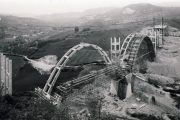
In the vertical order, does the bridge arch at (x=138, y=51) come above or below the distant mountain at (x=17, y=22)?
below

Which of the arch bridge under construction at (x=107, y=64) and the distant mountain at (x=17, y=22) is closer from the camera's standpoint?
the arch bridge under construction at (x=107, y=64)

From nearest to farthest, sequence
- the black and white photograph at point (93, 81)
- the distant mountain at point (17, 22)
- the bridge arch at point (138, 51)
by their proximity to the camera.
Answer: the black and white photograph at point (93, 81) → the bridge arch at point (138, 51) → the distant mountain at point (17, 22)

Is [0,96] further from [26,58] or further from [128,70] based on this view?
[26,58]

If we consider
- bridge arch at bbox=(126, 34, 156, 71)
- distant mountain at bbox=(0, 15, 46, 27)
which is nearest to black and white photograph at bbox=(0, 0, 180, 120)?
bridge arch at bbox=(126, 34, 156, 71)

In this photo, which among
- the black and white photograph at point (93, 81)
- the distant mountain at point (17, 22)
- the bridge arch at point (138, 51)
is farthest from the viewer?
the distant mountain at point (17, 22)

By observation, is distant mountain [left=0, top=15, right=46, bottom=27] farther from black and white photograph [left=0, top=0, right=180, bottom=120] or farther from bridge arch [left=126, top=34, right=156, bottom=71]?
bridge arch [left=126, top=34, right=156, bottom=71]

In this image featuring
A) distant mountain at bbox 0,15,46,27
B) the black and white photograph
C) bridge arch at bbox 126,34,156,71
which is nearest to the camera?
the black and white photograph

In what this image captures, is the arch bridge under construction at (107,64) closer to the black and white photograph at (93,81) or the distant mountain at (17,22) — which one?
the black and white photograph at (93,81)

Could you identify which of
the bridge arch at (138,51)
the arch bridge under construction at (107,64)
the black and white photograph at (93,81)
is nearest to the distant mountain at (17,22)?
the black and white photograph at (93,81)

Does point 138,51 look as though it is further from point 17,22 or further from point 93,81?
point 17,22

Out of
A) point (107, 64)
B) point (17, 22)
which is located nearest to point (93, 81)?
point (107, 64)

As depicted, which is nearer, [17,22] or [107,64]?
[107,64]
